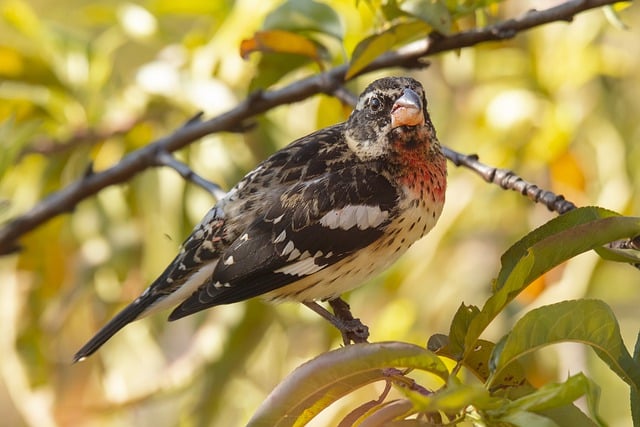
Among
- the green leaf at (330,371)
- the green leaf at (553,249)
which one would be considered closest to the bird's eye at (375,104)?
the green leaf at (553,249)

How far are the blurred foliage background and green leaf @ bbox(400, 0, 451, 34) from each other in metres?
0.81

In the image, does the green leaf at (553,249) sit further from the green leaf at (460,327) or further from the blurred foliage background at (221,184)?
the blurred foliage background at (221,184)

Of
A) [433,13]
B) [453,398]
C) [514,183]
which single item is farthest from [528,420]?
[433,13]

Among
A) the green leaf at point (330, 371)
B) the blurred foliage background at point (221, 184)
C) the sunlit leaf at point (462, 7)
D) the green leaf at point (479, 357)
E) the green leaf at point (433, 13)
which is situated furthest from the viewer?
the blurred foliage background at point (221, 184)

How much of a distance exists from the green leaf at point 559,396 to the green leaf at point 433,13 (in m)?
1.10

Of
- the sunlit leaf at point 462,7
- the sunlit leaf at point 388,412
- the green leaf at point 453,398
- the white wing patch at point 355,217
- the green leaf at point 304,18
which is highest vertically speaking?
the green leaf at point 304,18

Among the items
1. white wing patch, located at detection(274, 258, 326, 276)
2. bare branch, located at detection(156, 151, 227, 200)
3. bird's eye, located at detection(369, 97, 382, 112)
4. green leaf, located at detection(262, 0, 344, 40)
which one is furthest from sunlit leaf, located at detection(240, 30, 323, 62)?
white wing patch, located at detection(274, 258, 326, 276)

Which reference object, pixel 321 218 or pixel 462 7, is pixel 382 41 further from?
pixel 321 218

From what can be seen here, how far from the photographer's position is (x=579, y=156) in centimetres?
366

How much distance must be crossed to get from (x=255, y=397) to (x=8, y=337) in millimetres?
874

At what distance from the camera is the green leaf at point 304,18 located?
2709 mm

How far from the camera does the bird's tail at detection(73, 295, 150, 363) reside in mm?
2727

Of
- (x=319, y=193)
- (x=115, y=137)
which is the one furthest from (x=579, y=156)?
(x=115, y=137)

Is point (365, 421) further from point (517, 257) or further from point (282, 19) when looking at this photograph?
point (282, 19)
